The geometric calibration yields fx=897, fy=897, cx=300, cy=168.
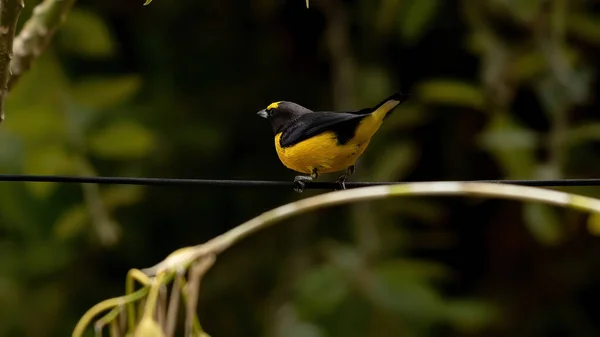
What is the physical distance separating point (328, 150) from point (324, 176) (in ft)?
1.31

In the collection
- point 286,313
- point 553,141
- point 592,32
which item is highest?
point 592,32

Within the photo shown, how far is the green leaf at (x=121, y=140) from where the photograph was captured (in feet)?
2.87

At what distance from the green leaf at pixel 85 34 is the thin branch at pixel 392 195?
48 centimetres

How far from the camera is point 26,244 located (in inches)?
39.6

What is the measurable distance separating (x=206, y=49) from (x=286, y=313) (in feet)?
1.13

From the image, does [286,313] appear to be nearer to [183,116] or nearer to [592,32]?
[183,116]

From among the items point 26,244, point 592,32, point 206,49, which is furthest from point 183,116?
point 592,32

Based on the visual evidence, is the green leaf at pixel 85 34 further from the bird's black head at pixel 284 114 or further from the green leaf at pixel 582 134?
the green leaf at pixel 582 134

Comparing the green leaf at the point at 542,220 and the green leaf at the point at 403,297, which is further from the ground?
the green leaf at the point at 542,220

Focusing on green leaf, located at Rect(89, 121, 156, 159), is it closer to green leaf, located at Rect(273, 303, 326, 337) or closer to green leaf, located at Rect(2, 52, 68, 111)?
green leaf, located at Rect(2, 52, 68, 111)

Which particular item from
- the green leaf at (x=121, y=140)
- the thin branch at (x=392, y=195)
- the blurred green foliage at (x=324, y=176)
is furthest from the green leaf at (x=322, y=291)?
the thin branch at (x=392, y=195)

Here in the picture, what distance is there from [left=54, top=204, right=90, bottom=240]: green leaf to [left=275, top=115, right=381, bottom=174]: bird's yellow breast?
39 centimetres

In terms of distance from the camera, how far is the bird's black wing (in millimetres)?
523

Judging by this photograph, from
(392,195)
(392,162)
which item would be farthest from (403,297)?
(392,195)
